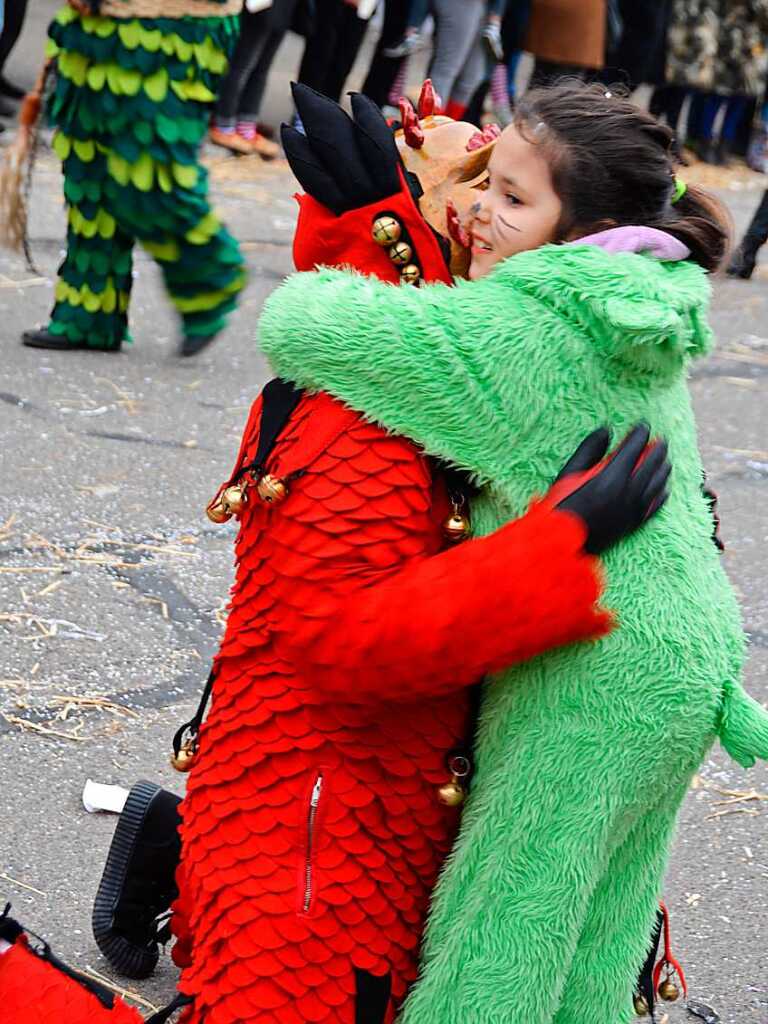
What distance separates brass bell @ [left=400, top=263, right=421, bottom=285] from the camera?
1.80 m

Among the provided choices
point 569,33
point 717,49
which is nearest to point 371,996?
Result: point 569,33

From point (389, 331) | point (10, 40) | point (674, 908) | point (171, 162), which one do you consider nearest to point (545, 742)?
point (389, 331)

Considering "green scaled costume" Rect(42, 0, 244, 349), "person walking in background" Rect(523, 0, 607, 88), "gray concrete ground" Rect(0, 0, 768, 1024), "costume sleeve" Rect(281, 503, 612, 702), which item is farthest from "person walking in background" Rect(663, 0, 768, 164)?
"costume sleeve" Rect(281, 503, 612, 702)

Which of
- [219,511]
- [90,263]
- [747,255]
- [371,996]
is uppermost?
[747,255]

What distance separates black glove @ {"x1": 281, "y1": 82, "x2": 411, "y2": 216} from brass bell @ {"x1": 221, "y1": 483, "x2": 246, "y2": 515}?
0.34 metres

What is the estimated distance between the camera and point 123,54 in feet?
14.4

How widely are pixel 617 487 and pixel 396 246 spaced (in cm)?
38

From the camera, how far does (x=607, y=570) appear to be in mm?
1705

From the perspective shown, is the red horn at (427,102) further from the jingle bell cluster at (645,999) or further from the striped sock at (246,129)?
the striped sock at (246,129)

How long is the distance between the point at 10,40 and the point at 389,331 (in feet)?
21.6

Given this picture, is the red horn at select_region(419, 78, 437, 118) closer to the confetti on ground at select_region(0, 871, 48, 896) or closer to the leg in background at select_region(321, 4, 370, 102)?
the confetti on ground at select_region(0, 871, 48, 896)

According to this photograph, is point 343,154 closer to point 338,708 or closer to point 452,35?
point 338,708

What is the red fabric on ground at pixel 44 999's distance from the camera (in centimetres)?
185

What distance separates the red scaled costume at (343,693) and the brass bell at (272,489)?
0.01m
